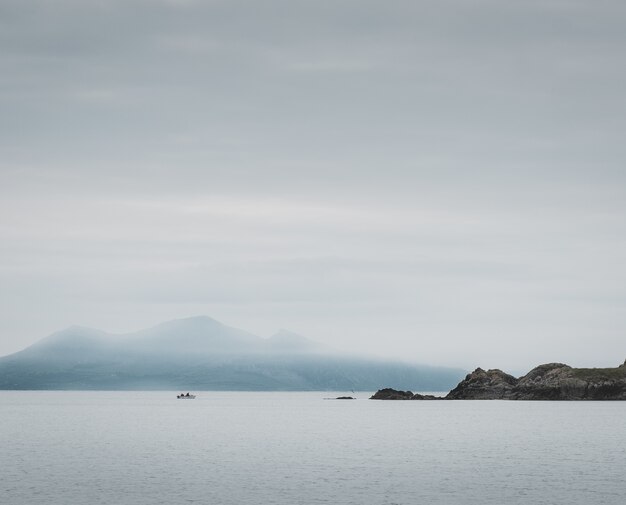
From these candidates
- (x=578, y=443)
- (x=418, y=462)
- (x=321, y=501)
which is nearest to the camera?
(x=321, y=501)

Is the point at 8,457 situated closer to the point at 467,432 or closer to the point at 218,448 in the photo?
the point at 218,448

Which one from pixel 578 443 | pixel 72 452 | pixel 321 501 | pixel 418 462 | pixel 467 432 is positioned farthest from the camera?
pixel 467 432

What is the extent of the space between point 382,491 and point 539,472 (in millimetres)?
26095

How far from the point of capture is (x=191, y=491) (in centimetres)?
8338

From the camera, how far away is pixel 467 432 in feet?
604

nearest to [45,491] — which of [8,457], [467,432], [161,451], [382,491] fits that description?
[382,491]

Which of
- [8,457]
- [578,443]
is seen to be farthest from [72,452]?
[578,443]

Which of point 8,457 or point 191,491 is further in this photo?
point 8,457

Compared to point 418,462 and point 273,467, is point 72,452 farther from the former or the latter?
point 418,462

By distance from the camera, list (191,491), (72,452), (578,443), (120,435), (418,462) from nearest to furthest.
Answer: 1. (191,491)
2. (418,462)
3. (72,452)
4. (578,443)
5. (120,435)

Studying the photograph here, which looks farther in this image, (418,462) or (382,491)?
(418,462)

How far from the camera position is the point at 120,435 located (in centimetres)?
16688

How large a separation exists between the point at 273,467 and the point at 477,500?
34685mm

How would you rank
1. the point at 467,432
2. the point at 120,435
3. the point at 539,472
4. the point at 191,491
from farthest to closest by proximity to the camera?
the point at 467,432 → the point at 120,435 → the point at 539,472 → the point at 191,491
